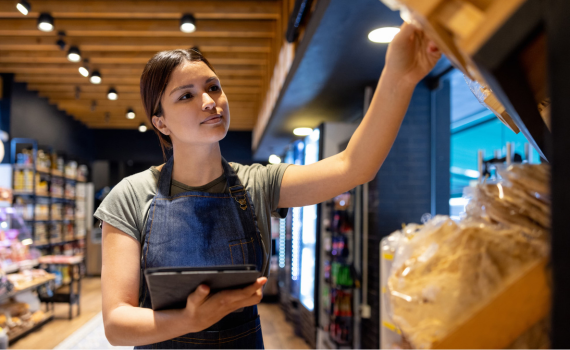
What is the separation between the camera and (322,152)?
207 inches

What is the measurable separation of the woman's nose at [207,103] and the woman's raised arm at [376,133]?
325 mm

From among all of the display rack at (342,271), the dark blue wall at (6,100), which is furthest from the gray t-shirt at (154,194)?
the dark blue wall at (6,100)

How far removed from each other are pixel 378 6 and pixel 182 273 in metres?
2.55

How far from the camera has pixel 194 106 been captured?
1.29 metres

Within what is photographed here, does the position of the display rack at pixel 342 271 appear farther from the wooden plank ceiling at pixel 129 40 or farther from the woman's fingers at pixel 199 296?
the woman's fingers at pixel 199 296

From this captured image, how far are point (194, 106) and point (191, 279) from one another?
0.63 metres

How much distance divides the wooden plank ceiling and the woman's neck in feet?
13.6

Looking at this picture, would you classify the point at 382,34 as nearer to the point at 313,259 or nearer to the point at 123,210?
the point at 123,210

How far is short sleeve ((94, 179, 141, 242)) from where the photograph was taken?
1209mm

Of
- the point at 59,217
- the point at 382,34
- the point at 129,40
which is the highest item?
→ the point at 129,40

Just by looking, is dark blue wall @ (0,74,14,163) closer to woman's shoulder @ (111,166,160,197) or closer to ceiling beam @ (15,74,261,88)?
ceiling beam @ (15,74,261,88)

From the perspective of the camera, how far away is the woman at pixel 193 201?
1124 mm

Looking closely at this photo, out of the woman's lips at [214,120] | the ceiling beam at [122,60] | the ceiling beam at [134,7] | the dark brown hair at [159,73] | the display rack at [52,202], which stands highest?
the ceiling beam at [134,7]

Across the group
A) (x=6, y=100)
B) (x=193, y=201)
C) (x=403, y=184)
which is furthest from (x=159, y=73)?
(x=6, y=100)
